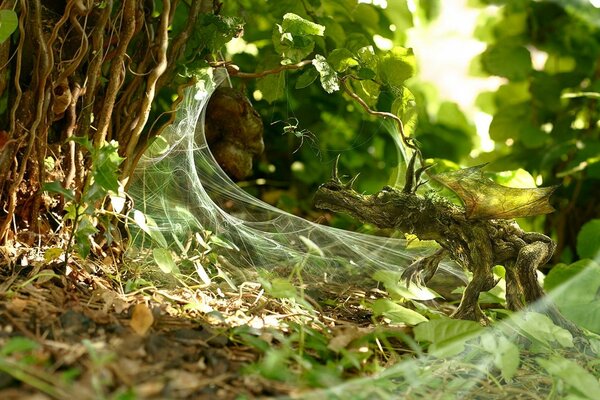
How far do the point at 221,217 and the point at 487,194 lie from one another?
25.4 inches

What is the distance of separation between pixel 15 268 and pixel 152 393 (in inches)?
24.7

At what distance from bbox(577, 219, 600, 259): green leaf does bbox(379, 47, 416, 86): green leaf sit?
0.91 meters

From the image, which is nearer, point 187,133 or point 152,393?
point 152,393

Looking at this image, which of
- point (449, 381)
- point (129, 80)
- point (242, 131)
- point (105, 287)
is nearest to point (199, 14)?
point (129, 80)

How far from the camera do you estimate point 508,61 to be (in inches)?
111

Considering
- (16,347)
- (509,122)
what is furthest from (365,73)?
(509,122)

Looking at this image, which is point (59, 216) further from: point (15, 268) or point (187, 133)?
point (187, 133)

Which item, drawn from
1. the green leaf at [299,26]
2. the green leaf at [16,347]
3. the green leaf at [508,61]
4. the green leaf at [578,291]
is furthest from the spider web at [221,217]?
the green leaf at [508,61]

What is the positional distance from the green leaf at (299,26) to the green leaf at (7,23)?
54 centimetres

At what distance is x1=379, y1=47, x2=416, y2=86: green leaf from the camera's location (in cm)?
160

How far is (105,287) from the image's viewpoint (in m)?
1.38

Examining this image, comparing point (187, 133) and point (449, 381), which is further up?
point (187, 133)

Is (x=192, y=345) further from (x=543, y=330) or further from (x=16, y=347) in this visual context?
(x=543, y=330)

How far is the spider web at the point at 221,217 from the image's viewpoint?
1638mm
